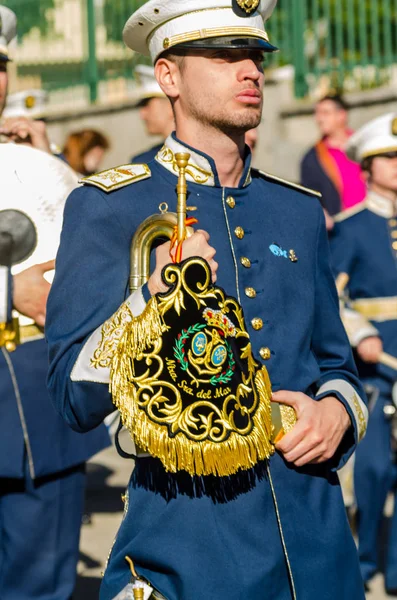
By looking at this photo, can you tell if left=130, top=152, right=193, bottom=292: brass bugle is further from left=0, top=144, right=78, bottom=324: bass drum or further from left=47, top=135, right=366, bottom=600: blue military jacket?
left=0, top=144, right=78, bottom=324: bass drum

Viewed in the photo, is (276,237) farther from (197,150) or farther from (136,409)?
(136,409)

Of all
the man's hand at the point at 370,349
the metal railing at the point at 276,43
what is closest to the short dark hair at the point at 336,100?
the metal railing at the point at 276,43

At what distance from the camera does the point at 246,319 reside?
3271mm

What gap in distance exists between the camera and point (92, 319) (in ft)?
10.3

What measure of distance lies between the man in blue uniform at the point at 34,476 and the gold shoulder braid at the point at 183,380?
1704 mm

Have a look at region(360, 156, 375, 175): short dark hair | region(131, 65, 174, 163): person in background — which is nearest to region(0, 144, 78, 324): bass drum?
region(360, 156, 375, 175): short dark hair

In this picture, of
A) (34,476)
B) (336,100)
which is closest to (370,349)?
(34,476)

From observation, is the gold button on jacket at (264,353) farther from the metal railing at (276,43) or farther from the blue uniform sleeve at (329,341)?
the metal railing at (276,43)

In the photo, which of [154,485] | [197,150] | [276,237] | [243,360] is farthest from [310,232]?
[154,485]

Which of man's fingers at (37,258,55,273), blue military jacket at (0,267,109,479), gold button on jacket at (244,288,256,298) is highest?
gold button on jacket at (244,288,256,298)

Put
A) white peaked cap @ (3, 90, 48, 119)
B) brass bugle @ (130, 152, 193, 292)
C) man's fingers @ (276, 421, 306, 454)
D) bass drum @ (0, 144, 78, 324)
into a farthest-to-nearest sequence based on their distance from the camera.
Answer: white peaked cap @ (3, 90, 48, 119)
bass drum @ (0, 144, 78, 324)
man's fingers @ (276, 421, 306, 454)
brass bugle @ (130, 152, 193, 292)

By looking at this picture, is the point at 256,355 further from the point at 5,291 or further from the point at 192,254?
the point at 5,291

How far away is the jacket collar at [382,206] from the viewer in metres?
6.98

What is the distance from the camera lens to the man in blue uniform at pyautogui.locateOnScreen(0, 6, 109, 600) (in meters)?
4.75
